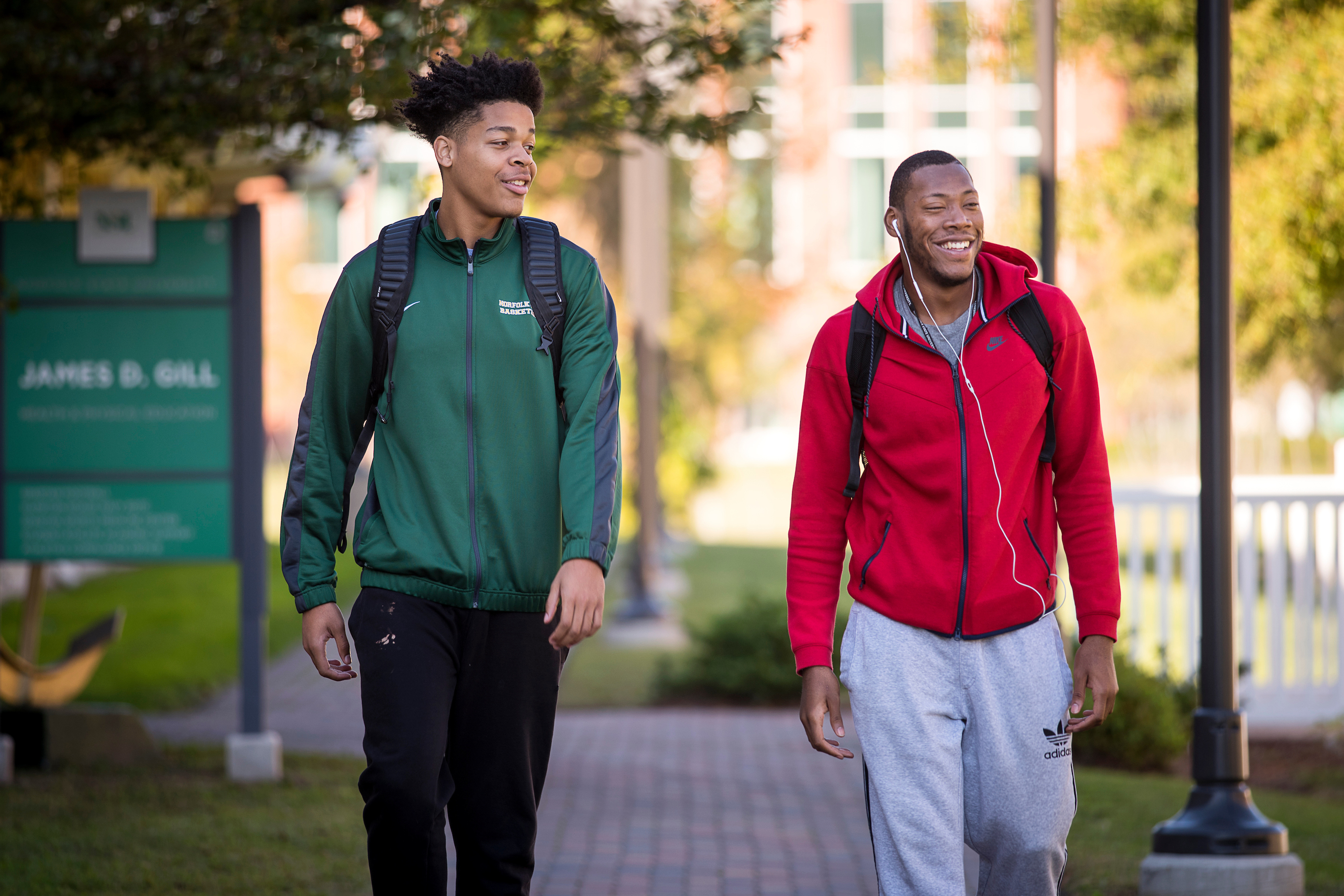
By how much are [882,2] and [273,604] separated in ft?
117

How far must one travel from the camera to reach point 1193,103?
11195 millimetres

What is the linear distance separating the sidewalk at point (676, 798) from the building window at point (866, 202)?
3729 cm

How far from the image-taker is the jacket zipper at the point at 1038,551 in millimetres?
3178

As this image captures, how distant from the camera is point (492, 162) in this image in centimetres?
330

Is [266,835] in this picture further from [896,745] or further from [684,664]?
[684,664]

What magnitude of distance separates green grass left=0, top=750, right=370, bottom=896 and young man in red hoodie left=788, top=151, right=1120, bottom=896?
284cm

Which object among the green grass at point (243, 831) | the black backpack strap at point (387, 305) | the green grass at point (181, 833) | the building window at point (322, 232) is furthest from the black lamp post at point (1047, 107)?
the building window at point (322, 232)

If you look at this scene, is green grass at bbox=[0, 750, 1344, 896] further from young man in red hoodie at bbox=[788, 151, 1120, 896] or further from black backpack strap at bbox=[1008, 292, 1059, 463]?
black backpack strap at bbox=[1008, 292, 1059, 463]

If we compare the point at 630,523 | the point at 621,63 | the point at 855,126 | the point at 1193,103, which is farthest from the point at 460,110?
the point at 855,126

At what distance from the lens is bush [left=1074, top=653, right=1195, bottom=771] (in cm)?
788

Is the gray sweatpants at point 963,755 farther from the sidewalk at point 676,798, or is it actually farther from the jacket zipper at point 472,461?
the sidewalk at point 676,798

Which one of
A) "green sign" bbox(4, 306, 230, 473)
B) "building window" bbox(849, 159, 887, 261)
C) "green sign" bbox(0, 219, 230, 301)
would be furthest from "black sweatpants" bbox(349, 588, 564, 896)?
"building window" bbox(849, 159, 887, 261)

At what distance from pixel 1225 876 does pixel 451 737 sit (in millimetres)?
3056

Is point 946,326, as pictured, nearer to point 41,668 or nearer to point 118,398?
point 118,398
